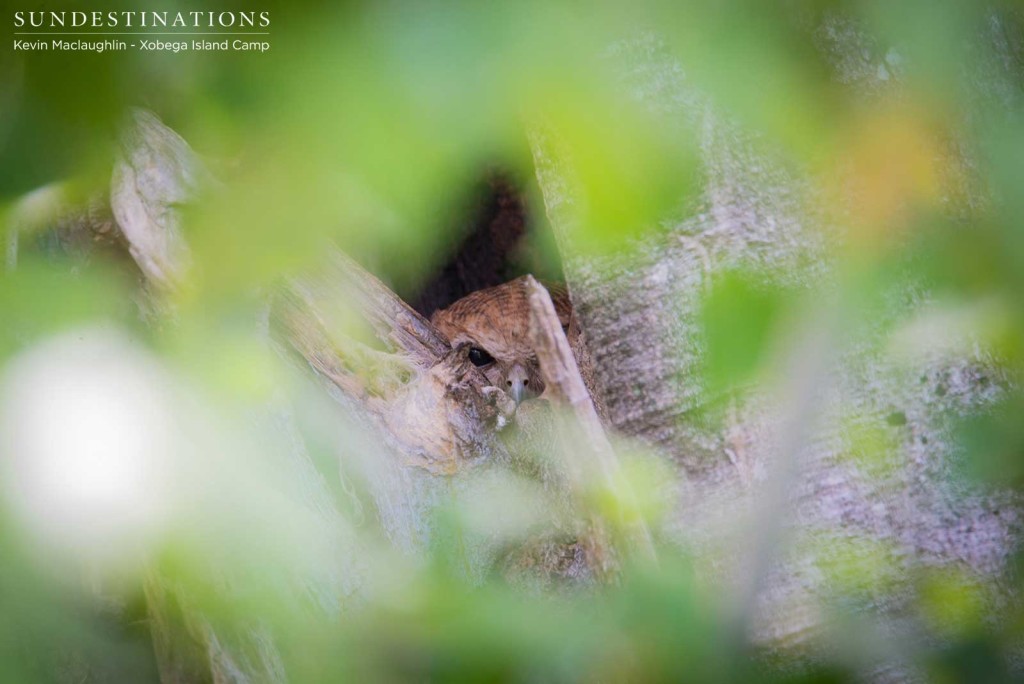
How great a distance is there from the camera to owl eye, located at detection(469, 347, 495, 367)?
1142 millimetres

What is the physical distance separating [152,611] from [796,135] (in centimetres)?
94

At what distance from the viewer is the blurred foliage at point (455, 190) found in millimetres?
649

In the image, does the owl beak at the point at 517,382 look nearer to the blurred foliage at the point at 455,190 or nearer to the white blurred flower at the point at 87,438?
the blurred foliage at the point at 455,190

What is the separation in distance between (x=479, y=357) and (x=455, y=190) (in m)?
0.28

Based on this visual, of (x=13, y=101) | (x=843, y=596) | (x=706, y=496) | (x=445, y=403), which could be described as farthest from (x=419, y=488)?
(x=13, y=101)

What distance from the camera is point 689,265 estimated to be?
774 mm

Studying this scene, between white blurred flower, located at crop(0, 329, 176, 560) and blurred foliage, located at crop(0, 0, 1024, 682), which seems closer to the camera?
blurred foliage, located at crop(0, 0, 1024, 682)

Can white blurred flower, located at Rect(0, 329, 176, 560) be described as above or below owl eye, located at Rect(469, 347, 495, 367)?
above

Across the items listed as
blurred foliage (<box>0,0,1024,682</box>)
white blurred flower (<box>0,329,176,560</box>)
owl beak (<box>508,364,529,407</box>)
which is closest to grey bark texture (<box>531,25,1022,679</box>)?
blurred foliage (<box>0,0,1024,682</box>)

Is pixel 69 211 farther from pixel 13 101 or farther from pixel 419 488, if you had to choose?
pixel 419 488

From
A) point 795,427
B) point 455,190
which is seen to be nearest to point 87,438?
point 455,190

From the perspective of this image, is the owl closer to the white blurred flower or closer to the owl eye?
the owl eye

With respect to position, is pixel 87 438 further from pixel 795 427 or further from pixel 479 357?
pixel 795 427

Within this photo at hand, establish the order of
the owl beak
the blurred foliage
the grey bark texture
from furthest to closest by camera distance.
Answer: the owl beak
the grey bark texture
the blurred foliage
